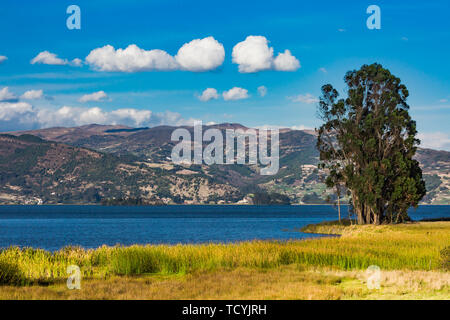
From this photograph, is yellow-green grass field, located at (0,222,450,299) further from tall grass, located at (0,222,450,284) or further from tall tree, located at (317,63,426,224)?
tall tree, located at (317,63,426,224)

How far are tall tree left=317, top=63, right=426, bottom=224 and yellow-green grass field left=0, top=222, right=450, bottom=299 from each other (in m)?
35.6

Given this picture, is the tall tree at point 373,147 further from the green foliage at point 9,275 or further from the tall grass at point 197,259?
the green foliage at point 9,275

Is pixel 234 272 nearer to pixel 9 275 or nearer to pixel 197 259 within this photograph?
pixel 197 259

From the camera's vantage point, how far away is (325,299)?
20.7 meters

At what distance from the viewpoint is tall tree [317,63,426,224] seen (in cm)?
7550

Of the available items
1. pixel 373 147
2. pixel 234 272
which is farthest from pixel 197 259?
pixel 373 147

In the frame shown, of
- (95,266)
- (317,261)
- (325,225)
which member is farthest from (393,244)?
(325,225)

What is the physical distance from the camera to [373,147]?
7656 centimetres

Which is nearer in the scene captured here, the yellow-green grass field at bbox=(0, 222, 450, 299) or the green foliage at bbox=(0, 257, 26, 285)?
the yellow-green grass field at bbox=(0, 222, 450, 299)

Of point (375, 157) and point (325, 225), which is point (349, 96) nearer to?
point (375, 157)

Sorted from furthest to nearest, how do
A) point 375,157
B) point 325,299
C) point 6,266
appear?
point 375,157
point 6,266
point 325,299

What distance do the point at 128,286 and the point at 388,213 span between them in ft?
203

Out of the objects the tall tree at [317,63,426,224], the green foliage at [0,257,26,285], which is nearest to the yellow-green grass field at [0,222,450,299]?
the green foliage at [0,257,26,285]

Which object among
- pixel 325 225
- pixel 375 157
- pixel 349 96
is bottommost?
pixel 325 225
